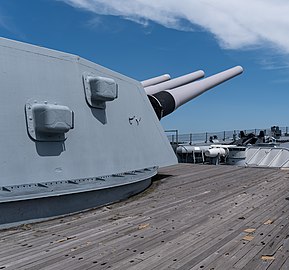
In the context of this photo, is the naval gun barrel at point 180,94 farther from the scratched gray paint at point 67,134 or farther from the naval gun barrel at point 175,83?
the scratched gray paint at point 67,134

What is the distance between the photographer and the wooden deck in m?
2.43

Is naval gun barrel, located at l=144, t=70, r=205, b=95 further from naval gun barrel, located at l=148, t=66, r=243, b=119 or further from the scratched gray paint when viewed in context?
the scratched gray paint

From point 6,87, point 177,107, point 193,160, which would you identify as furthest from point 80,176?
point 193,160

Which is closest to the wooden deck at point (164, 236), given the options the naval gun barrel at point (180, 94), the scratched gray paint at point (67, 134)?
the scratched gray paint at point (67, 134)

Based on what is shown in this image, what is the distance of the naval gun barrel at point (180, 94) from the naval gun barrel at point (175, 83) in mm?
280

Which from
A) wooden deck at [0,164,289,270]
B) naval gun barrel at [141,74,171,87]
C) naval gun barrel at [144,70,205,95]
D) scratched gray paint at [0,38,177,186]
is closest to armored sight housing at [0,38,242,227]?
scratched gray paint at [0,38,177,186]

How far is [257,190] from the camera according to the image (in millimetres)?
5508

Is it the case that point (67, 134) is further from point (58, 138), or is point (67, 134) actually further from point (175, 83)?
point (175, 83)

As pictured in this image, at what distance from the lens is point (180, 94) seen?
826 centimetres

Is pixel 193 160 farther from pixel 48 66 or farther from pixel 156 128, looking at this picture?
pixel 48 66

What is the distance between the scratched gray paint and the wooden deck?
0.49m

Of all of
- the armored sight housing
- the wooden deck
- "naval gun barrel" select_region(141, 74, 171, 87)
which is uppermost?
"naval gun barrel" select_region(141, 74, 171, 87)

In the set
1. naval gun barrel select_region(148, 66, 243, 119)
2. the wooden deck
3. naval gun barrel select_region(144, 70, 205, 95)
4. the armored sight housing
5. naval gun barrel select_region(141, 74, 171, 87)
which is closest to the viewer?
the wooden deck

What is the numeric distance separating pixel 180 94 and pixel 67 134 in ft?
15.5
